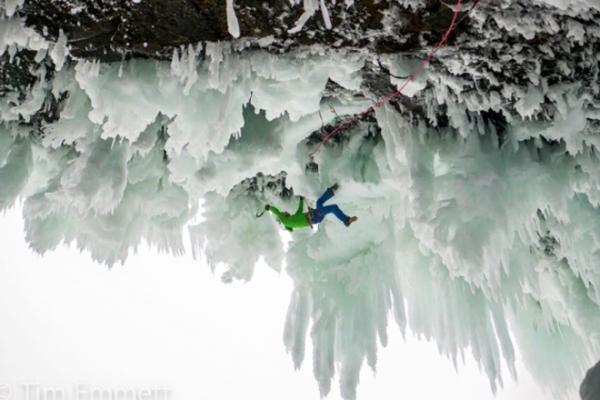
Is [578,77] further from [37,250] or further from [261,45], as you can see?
[37,250]

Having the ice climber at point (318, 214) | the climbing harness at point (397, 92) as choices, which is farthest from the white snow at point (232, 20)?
the ice climber at point (318, 214)

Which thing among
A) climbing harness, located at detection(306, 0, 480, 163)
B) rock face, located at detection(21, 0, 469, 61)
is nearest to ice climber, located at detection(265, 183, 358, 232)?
climbing harness, located at detection(306, 0, 480, 163)

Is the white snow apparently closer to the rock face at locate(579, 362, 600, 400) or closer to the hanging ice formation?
the hanging ice formation

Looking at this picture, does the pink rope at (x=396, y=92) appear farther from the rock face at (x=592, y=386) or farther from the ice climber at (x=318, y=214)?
the rock face at (x=592, y=386)

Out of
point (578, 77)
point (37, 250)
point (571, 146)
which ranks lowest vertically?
point (37, 250)

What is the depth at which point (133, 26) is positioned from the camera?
6.81 feet

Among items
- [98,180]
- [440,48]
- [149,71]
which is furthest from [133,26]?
[440,48]

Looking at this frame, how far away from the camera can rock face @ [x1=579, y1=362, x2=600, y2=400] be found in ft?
7.76

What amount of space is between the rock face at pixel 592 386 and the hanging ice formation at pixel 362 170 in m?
0.47

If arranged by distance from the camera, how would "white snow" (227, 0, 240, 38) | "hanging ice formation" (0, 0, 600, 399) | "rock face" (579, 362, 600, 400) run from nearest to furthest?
"white snow" (227, 0, 240, 38) < "hanging ice formation" (0, 0, 600, 399) < "rock face" (579, 362, 600, 400)

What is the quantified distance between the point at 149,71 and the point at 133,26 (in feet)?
0.84

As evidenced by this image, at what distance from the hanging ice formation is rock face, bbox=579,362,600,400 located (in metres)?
0.47

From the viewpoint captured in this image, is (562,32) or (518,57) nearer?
(562,32)

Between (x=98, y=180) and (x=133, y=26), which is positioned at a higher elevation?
(x=133, y=26)
